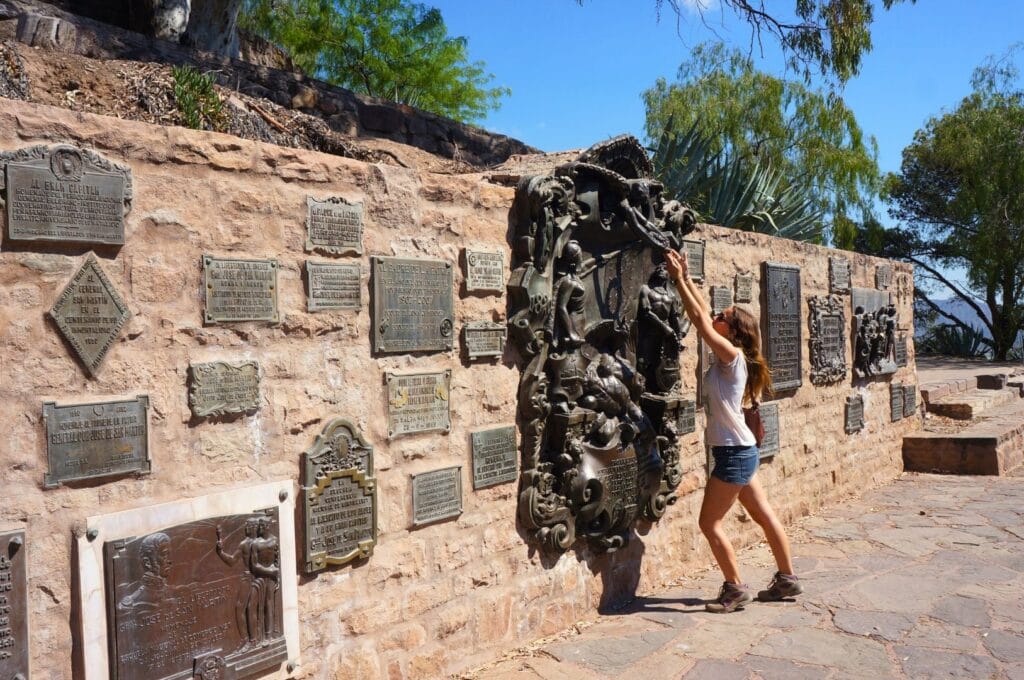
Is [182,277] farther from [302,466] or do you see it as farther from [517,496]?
[517,496]

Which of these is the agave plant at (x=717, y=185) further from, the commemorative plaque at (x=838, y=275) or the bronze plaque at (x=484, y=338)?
the bronze plaque at (x=484, y=338)

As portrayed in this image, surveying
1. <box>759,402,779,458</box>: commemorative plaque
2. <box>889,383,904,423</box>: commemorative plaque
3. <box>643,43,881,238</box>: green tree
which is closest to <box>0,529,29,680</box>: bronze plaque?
<box>759,402,779,458</box>: commemorative plaque

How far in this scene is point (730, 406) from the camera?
4688 millimetres

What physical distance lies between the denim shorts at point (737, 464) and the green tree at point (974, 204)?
21164mm

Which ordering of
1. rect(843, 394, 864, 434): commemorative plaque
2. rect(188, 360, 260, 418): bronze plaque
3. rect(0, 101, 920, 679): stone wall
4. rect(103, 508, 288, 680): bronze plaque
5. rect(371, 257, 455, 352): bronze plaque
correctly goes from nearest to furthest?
1. rect(0, 101, 920, 679): stone wall
2. rect(103, 508, 288, 680): bronze plaque
3. rect(188, 360, 260, 418): bronze plaque
4. rect(371, 257, 455, 352): bronze plaque
5. rect(843, 394, 864, 434): commemorative plaque

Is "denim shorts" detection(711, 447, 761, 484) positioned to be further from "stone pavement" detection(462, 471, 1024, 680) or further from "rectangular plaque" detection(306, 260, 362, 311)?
"rectangular plaque" detection(306, 260, 362, 311)

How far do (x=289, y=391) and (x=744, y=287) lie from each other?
13.3 feet

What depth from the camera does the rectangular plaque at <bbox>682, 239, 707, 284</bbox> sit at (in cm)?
568

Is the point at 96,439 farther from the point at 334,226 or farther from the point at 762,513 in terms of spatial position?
the point at 762,513

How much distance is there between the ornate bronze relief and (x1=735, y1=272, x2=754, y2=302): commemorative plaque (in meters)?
1.09

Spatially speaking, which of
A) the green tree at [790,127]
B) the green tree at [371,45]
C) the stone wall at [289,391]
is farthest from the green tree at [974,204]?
the stone wall at [289,391]

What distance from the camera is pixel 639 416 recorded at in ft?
16.6

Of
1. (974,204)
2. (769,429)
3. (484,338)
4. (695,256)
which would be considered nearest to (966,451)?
(769,429)

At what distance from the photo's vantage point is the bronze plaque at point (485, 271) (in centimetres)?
406
